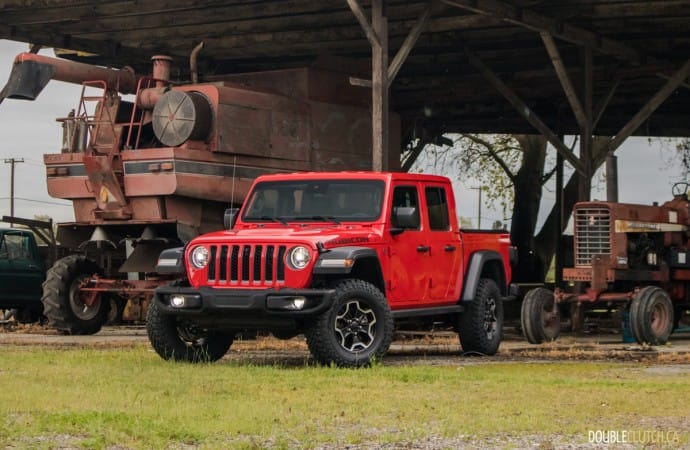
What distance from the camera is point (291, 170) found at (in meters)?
20.7

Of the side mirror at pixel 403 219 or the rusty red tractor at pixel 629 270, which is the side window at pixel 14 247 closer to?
the rusty red tractor at pixel 629 270

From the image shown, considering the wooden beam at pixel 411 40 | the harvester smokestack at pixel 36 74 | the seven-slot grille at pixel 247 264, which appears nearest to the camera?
the seven-slot grille at pixel 247 264

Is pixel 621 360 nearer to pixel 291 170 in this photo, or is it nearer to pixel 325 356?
pixel 325 356

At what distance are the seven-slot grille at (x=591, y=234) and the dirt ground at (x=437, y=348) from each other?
1168 mm

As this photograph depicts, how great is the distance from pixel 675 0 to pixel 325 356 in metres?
10.1

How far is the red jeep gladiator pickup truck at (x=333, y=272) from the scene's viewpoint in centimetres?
1255

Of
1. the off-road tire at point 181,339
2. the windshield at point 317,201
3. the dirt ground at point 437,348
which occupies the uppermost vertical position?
the windshield at point 317,201

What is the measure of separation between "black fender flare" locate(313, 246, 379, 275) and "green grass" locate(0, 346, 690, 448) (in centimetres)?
91

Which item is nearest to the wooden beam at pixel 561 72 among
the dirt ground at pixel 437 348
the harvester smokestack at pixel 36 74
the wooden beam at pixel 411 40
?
the wooden beam at pixel 411 40

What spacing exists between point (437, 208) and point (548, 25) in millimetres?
7291

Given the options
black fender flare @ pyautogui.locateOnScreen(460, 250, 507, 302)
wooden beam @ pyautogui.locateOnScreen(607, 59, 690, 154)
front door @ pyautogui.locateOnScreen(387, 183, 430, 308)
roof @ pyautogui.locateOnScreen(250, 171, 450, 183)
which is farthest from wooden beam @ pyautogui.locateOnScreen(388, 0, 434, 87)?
front door @ pyautogui.locateOnScreen(387, 183, 430, 308)

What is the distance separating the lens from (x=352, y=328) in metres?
12.8

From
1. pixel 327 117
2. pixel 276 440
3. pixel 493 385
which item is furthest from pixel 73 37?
pixel 276 440

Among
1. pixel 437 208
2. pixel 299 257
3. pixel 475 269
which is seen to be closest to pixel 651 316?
pixel 475 269
